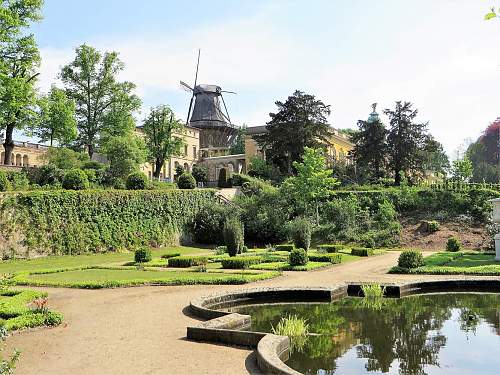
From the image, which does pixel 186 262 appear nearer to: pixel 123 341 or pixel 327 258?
pixel 327 258

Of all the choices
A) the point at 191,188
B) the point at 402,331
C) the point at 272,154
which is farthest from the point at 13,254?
the point at 272,154

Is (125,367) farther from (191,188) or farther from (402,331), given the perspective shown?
(191,188)

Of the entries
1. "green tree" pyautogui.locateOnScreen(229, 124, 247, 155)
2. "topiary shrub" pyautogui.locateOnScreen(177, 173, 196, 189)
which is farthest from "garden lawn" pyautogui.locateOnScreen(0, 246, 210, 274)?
"green tree" pyautogui.locateOnScreen(229, 124, 247, 155)

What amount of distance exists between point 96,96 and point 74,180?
14166mm

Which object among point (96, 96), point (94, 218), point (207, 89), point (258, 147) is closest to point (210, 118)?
point (207, 89)

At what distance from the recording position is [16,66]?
1328 inches

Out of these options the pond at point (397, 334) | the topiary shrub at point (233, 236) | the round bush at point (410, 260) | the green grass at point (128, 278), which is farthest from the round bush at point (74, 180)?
the pond at point (397, 334)

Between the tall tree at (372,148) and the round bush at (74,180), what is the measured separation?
2351cm

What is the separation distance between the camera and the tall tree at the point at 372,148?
42312 millimetres

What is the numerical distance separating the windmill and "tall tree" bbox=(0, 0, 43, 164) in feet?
135

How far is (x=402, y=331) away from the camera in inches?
365

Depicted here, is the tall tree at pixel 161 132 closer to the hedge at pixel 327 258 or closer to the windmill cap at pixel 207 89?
the hedge at pixel 327 258

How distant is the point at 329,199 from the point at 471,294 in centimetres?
2490

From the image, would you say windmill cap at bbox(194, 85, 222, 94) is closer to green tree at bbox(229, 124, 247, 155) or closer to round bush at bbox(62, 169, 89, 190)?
green tree at bbox(229, 124, 247, 155)
